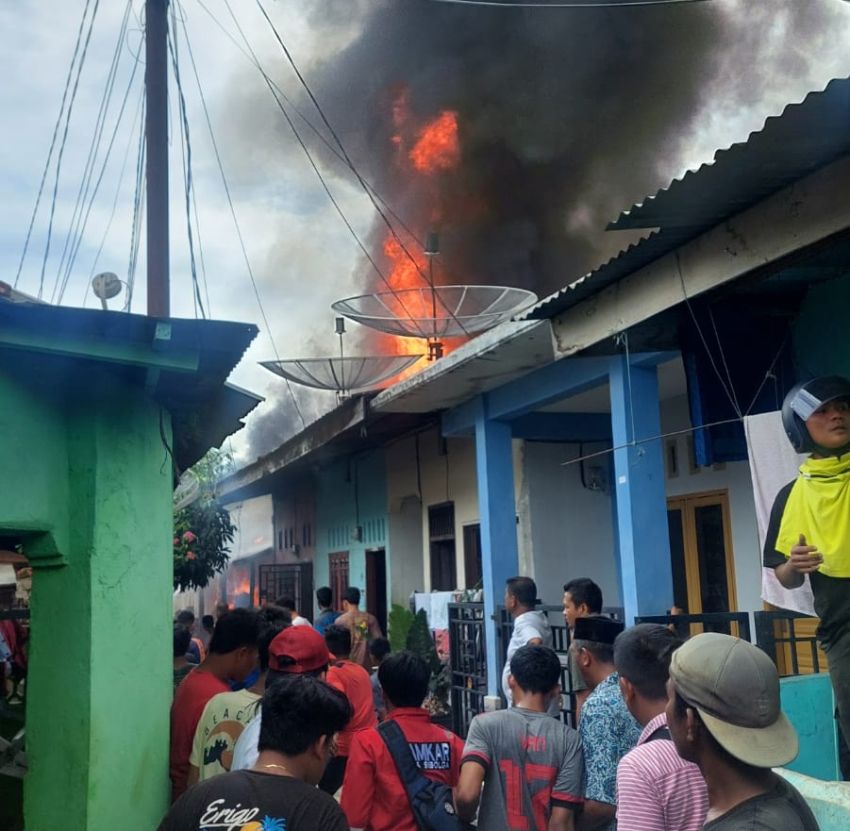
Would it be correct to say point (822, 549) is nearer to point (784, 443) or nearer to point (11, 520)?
point (784, 443)

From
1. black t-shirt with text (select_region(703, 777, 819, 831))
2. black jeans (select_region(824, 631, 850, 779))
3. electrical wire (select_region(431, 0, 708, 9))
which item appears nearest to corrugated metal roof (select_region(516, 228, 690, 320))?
black jeans (select_region(824, 631, 850, 779))

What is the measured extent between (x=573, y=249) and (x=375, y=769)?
17615 mm

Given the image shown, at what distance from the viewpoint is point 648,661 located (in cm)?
311

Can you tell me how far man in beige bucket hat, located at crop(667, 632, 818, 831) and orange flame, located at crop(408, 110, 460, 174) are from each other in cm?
2125

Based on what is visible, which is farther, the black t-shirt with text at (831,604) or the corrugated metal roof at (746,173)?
the black t-shirt with text at (831,604)

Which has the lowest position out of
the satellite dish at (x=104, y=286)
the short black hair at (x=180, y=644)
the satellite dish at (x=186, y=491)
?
the short black hair at (x=180, y=644)

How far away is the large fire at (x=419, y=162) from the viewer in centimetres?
2228

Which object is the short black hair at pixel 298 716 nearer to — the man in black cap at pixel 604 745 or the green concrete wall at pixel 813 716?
the man in black cap at pixel 604 745

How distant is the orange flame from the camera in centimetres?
2269

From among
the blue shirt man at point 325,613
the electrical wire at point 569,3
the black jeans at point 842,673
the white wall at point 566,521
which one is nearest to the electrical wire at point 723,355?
the black jeans at point 842,673

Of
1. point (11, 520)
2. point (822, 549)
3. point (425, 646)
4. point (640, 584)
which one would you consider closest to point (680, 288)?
point (822, 549)

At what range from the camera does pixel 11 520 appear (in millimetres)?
4371

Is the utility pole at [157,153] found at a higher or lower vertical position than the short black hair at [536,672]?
higher

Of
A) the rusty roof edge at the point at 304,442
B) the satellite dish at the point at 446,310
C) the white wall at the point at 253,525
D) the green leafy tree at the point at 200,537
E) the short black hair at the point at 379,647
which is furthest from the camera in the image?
the white wall at the point at 253,525
